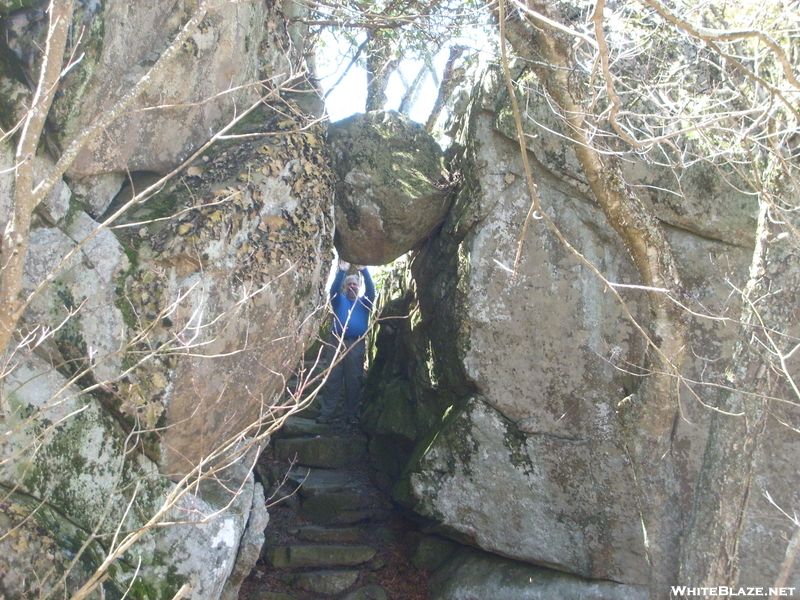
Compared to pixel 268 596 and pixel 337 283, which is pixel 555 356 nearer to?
pixel 337 283

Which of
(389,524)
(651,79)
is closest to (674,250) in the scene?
(651,79)

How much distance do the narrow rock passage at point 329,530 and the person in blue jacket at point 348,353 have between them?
271mm

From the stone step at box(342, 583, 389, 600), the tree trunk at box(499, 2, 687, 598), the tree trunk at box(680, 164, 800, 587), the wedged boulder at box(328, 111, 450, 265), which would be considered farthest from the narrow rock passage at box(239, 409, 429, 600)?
the tree trunk at box(680, 164, 800, 587)

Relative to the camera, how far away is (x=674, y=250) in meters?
4.80

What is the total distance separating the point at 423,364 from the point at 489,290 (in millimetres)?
959

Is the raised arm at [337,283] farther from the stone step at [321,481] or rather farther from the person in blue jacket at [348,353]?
the stone step at [321,481]

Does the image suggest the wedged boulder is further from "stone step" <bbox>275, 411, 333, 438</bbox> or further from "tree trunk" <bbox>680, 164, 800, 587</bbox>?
"tree trunk" <bbox>680, 164, 800, 587</bbox>

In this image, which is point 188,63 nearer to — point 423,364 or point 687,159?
point 423,364

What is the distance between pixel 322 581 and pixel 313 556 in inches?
9.0

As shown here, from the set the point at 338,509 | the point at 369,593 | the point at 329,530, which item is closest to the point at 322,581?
the point at 369,593

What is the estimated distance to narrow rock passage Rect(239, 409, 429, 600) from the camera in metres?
4.92

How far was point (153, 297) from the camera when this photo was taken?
12.6ft

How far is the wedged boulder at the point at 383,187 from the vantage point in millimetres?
5141

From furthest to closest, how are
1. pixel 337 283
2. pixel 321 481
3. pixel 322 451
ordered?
pixel 337 283, pixel 322 451, pixel 321 481
